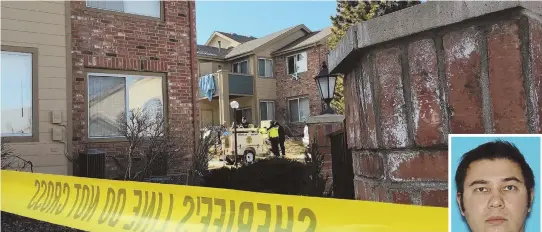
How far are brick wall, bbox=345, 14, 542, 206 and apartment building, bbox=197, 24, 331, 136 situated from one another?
2407 cm

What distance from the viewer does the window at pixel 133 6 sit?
9.73m

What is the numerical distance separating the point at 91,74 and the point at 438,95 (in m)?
9.20

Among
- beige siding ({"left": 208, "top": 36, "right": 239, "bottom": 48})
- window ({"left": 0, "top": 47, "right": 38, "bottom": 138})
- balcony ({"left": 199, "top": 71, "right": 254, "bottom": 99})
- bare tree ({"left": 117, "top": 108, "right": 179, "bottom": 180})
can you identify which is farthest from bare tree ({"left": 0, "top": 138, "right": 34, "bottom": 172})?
beige siding ({"left": 208, "top": 36, "right": 239, "bottom": 48})

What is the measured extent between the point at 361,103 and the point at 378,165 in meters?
A: 0.20

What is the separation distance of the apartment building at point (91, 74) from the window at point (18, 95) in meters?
0.02

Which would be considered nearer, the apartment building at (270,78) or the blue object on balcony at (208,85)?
the apartment building at (270,78)

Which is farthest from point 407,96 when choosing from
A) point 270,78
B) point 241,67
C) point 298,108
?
point 241,67

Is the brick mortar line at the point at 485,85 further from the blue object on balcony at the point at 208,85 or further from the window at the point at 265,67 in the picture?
the window at the point at 265,67

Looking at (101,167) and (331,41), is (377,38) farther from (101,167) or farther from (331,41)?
(331,41)

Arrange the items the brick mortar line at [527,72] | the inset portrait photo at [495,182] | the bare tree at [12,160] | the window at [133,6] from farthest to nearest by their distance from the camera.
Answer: the window at [133,6] < the bare tree at [12,160] < the brick mortar line at [527,72] < the inset portrait photo at [495,182]

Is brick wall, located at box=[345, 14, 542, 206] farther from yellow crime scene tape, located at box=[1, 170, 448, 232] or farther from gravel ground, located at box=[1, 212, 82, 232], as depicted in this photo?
gravel ground, located at box=[1, 212, 82, 232]

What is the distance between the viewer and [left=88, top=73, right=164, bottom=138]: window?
9.59 metres

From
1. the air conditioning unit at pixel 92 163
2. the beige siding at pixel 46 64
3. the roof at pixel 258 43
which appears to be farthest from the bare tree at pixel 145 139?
the roof at pixel 258 43

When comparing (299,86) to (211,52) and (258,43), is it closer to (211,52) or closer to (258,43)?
(258,43)
